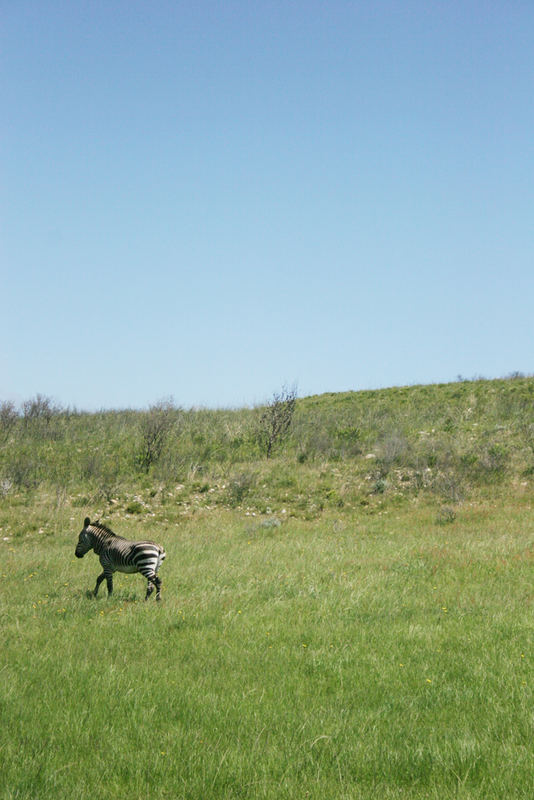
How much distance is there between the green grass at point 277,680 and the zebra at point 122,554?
51cm

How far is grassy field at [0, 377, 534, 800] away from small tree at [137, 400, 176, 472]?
13.1 feet

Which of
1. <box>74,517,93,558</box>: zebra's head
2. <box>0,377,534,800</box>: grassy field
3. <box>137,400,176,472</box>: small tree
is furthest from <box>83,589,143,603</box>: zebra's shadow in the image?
<box>137,400,176,472</box>: small tree

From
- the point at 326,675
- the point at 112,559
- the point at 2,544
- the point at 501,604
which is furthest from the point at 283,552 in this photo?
the point at 2,544

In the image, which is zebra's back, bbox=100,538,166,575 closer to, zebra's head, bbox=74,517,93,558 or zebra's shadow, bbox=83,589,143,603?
zebra's shadow, bbox=83,589,143,603

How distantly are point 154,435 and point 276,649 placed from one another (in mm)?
21290

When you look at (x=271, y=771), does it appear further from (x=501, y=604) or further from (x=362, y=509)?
(x=362, y=509)

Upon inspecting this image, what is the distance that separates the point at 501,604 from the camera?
31.5ft

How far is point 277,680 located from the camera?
22.5 ft

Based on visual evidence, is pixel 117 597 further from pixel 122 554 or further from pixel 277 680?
pixel 277 680

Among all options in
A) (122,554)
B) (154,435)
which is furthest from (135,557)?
(154,435)

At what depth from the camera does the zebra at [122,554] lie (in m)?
10.4

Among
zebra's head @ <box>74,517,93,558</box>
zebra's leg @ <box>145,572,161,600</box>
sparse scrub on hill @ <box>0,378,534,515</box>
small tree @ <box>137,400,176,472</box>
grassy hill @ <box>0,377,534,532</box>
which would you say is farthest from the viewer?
small tree @ <box>137,400,176,472</box>

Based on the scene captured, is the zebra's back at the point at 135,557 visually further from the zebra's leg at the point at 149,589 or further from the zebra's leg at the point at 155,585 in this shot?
the zebra's leg at the point at 149,589

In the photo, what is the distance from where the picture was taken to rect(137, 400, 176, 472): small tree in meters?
27.2
